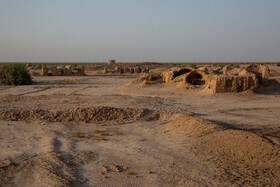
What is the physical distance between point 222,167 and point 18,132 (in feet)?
16.7

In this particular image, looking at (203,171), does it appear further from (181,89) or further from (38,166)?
(181,89)

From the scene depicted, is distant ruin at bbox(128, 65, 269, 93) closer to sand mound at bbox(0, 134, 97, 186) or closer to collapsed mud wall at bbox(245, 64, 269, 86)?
collapsed mud wall at bbox(245, 64, 269, 86)

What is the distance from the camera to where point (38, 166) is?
493 cm

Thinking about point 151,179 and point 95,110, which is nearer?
point 151,179

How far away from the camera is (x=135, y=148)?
19.9 feet

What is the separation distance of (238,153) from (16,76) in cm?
2053

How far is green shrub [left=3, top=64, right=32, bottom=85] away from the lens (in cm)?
2217

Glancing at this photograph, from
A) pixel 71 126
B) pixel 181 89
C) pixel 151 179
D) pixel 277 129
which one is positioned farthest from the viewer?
pixel 181 89

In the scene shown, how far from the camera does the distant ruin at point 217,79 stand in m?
14.0

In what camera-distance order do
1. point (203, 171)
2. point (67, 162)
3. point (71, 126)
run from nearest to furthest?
1. point (203, 171)
2. point (67, 162)
3. point (71, 126)

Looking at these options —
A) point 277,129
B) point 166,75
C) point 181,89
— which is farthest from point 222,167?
point 166,75

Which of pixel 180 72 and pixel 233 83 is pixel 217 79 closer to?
pixel 233 83

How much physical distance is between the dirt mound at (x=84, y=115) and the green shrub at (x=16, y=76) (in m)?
14.0

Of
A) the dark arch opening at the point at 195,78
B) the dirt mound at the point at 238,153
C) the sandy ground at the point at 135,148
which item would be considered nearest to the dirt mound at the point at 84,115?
the sandy ground at the point at 135,148
